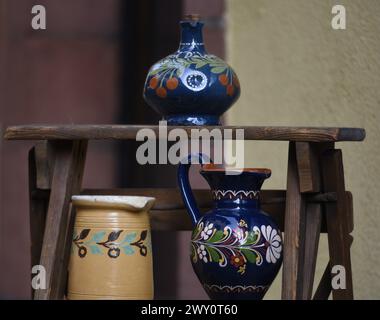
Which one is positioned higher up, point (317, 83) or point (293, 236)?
point (317, 83)

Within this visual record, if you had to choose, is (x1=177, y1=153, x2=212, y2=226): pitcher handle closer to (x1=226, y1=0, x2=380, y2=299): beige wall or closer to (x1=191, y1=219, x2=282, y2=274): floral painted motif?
(x1=191, y1=219, x2=282, y2=274): floral painted motif

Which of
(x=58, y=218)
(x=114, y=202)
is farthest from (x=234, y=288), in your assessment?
(x=58, y=218)

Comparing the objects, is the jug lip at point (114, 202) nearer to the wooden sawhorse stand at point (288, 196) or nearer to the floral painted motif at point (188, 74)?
the wooden sawhorse stand at point (288, 196)

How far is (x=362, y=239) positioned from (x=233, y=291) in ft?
2.06

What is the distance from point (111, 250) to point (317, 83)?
0.99 meters

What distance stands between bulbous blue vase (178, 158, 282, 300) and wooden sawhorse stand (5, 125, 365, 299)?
0.05 metres

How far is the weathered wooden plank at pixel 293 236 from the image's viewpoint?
7.14 ft

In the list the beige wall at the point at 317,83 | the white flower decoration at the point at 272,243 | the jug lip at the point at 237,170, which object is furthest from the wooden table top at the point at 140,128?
the beige wall at the point at 317,83

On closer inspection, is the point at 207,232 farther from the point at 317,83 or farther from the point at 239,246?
the point at 317,83

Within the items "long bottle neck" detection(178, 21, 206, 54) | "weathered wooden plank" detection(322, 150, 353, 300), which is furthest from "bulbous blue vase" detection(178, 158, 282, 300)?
"long bottle neck" detection(178, 21, 206, 54)

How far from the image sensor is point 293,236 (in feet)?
7.24

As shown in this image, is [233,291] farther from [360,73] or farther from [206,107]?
[360,73]

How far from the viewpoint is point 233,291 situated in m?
2.22
